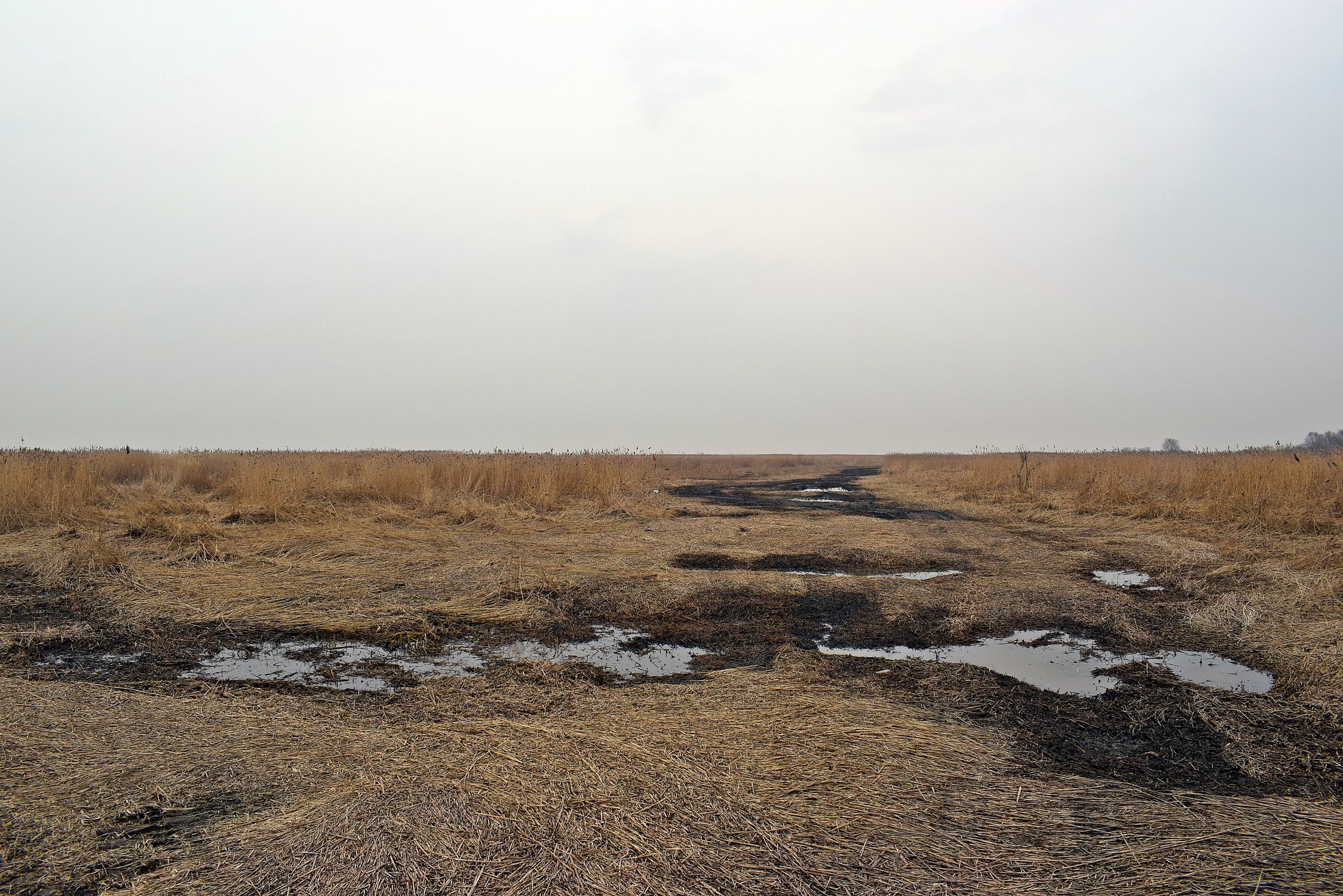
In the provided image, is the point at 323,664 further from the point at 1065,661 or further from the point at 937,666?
the point at 1065,661

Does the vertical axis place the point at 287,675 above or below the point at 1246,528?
below

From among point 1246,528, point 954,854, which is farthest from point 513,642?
point 1246,528

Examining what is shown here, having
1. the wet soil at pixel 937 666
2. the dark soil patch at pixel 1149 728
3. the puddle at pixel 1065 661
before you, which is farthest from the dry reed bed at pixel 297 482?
the dark soil patch at pixel 1149 728

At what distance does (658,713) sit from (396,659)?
2305 mm

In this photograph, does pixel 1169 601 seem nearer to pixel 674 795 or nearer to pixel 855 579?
pixel 855 579

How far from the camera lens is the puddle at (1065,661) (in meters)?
4.39

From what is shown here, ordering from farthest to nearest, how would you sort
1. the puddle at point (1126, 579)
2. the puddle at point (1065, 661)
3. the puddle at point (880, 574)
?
the puddle at point (880, 574)
the puddle at point (1126, 579)
the puddle at point (1065, 661)

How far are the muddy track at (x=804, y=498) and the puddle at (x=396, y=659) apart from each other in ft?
32.0

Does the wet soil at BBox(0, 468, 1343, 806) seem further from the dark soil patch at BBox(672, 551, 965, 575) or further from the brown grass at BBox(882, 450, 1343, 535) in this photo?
the brown grass at BBox(882, 450, 1343, 535)

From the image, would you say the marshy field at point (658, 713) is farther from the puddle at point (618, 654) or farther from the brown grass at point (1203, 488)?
the brown grass at point (1203, 488)

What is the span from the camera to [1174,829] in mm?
2480

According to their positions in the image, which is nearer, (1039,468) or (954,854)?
(954,854)

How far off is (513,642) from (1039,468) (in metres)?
19.1

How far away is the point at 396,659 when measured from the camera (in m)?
4.89
